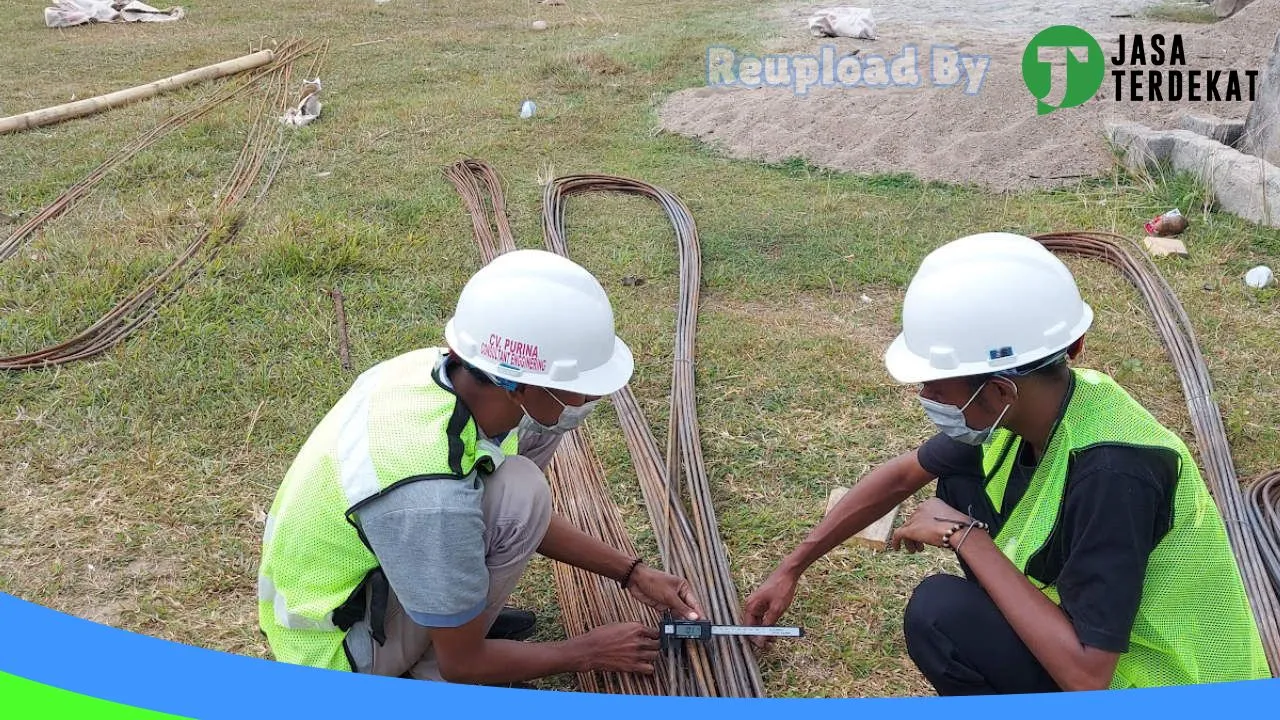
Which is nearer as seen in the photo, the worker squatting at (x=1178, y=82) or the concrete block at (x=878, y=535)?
the concrete block at (x=878, y=535)

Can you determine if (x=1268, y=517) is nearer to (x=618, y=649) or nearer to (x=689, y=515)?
(x=689, y=515)

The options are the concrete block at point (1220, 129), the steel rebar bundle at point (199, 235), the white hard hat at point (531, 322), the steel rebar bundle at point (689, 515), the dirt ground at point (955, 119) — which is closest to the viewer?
the white hard hat at point (531, 322)

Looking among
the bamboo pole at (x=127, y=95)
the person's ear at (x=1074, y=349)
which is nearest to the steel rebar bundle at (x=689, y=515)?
the person's ear at (x=1074, y=349)

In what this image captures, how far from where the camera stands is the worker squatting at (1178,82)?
7.18 m

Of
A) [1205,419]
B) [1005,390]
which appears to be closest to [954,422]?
[1005,390]

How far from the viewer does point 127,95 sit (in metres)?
8.50

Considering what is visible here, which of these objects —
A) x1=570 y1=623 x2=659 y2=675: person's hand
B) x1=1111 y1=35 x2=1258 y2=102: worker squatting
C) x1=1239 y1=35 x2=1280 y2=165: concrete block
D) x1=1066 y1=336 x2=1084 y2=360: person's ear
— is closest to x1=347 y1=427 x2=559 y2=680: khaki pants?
x1=570 y1=623 x2=659 y2=675: person's hand

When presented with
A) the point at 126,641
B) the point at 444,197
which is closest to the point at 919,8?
the point at 444,197

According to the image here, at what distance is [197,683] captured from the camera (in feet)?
5.53

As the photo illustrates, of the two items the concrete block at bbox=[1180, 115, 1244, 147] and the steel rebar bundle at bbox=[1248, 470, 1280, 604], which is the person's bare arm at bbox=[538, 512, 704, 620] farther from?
the concrete block at bbox=[1180, 115, 1244, 147]

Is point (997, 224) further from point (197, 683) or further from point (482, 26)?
point (482, 26)

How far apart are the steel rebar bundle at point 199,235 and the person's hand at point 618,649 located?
3.22 meters

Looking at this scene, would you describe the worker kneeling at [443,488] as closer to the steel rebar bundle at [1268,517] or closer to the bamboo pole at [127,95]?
the steel rebar bundle at [1268,517]

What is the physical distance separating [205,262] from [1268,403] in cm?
529
